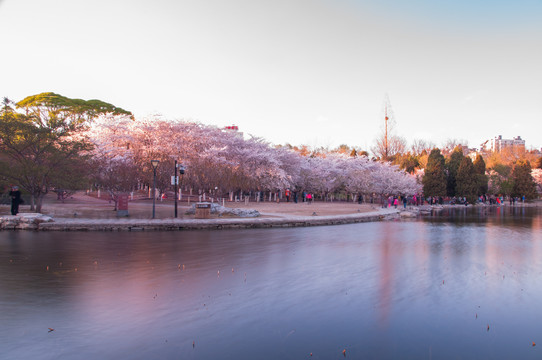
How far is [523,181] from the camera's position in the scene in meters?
60.2

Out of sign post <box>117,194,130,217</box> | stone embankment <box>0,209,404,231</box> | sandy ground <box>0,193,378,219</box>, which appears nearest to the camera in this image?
stone embankment <box>0,209,404,231</box>

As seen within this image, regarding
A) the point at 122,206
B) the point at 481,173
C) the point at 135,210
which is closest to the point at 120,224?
the point at 122,206

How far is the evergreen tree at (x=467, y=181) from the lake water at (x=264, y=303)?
44238 millimetres

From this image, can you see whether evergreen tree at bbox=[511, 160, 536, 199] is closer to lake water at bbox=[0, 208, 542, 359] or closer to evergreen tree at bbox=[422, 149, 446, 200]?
evergreen tree at bbox=[422, 149, 446, 200]

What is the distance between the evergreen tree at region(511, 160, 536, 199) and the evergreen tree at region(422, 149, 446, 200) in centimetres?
1970

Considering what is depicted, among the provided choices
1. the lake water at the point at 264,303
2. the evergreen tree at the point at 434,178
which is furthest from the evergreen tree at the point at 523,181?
the lake water at the point at 264,303

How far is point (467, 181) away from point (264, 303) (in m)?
53.9

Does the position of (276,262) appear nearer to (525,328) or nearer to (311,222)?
(525,328)

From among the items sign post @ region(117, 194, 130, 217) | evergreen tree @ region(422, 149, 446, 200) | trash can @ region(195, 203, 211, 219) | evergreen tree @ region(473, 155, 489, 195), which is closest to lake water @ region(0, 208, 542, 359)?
trash can @ region(195, 203, 211, 219)

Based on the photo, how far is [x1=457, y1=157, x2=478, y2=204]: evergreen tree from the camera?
51.1 meters

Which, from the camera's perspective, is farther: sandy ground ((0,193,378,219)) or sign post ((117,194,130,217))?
sandy ground ((0,193,378,219))

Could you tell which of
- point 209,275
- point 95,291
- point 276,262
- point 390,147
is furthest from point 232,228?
point 390,147

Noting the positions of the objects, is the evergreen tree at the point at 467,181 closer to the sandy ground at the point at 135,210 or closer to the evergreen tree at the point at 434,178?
the evergreen tree at the point at 434,178

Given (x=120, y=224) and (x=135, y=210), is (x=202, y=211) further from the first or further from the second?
(x=135, y=210)
